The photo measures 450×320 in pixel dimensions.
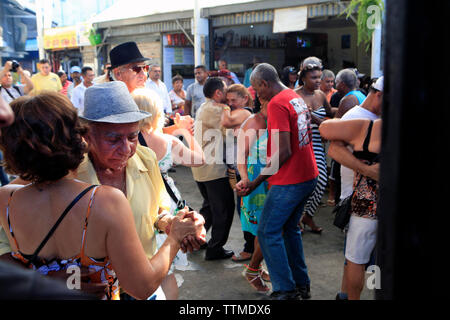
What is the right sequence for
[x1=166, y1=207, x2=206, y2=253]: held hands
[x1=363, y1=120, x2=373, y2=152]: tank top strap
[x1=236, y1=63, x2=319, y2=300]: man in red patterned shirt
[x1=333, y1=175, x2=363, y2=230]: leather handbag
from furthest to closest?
[x1=236, y1=63, x2=319, y2=300]: man in red patterned shirt → [x1=333, y1=175, x2=363, y2=230]: leather handbag → [x1=363, y1=120, x2=373, y2=152]: tank top strap → [x1=166, y1=207, x2=206, y2=253]: held hands

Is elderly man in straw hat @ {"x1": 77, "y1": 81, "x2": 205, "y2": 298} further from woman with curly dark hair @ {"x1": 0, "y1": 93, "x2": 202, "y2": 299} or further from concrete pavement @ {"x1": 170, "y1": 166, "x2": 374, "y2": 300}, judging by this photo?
concrete pavement @ {"x1": 170, "y1": 166, "x2": 374, "y2": 300}

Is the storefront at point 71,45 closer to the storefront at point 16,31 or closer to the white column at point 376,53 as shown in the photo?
the storefront at point 16,31

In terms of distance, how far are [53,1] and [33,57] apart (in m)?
6.20

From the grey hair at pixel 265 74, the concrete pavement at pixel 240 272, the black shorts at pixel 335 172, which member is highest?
the grey hair at pixel 265 74

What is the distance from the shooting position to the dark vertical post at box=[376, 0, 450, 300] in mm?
537

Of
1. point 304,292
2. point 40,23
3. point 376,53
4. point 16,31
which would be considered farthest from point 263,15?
point 16,31

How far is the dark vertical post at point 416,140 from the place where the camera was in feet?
1.76

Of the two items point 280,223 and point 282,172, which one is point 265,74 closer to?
point 282,172

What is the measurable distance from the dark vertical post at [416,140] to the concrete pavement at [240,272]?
3.15 meters

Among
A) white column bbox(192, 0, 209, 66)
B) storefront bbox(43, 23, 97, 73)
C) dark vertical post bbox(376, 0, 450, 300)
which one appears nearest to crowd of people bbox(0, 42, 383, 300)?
dark vertical post bbox(376, 0, 450, 300)

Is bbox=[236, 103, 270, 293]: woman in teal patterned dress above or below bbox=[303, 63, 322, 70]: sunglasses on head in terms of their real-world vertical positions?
below

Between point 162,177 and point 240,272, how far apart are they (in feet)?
5.98

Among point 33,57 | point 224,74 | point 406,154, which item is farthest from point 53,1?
point 406,154

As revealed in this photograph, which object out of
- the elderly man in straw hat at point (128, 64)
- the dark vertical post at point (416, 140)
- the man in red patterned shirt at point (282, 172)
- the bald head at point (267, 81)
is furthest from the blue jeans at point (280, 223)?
the dark vertical post at point (416, 140)
